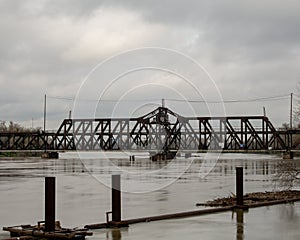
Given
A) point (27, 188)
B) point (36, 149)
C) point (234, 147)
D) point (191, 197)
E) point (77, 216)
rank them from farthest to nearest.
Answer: point (36, 149)
point (234, 147)
point (27, 188)
point (191, 197)
point (77, 216)

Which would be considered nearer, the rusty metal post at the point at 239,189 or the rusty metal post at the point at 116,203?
the rusty metal post at the point at 116,203

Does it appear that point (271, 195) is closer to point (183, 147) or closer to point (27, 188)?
point (27, 188)

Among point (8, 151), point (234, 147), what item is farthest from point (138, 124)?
point (8, 151)

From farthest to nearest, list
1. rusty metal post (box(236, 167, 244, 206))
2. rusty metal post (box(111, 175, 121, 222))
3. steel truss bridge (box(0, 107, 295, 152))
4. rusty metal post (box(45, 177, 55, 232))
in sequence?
steel truss bridge (box(0, 107, 295, 152))
rusty metal post (box(236, 167, 244, 206))
rusty metal post (box(111, 175, 121, 222))
rusty metal post (box(45, 177, 55, 232))

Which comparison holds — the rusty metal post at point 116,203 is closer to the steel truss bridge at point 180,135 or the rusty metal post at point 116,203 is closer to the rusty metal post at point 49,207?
the rusty metal post at point 49,207

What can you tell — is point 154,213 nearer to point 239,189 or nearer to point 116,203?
point 239,189

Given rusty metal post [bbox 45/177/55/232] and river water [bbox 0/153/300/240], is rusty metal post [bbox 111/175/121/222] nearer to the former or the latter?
river water [bbox 0/153/300/240]

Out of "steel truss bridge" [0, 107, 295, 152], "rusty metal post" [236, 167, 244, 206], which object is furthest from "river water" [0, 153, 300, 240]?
"steel truss bridge" [0, 107, 295, 152]

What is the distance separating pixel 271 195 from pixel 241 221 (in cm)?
799

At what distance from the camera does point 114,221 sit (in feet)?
49.6

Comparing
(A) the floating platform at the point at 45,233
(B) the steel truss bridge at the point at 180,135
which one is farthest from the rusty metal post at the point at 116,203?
(B) the steel truss bridge at the point at 180,135

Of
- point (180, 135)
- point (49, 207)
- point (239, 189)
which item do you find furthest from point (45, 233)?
point (180, 135)

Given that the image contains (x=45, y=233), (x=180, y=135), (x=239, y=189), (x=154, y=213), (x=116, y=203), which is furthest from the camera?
(x=180, y=135)

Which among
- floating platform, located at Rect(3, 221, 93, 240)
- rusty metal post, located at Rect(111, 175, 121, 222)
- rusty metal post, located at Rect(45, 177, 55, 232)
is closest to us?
floating platform, located at Rect(3, 221, 93, 240)
